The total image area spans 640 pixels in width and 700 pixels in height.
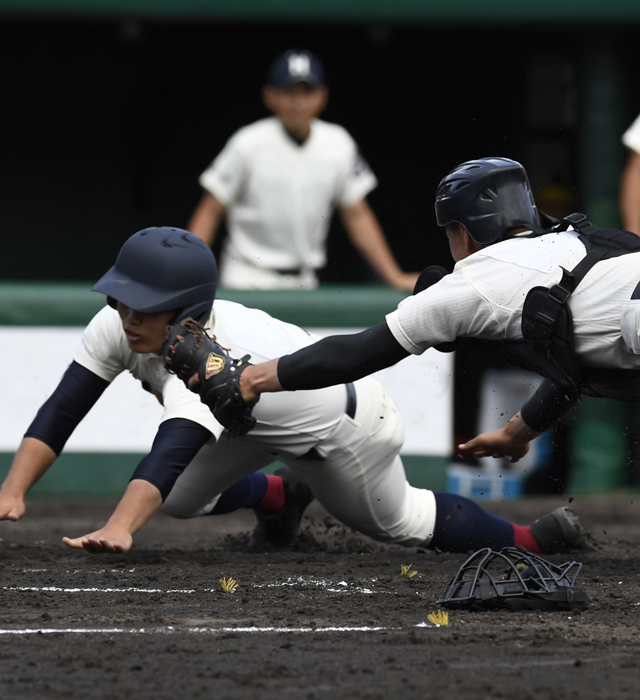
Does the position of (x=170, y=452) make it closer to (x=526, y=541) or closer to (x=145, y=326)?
(x=145, y=326)

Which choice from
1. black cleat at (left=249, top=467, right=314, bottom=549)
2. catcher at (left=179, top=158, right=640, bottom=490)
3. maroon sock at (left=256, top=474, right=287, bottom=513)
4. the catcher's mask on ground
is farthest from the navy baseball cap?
the catcher's mask on ground

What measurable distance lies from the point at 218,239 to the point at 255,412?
20.0 feet

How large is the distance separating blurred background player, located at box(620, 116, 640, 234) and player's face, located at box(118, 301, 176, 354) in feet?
11.6

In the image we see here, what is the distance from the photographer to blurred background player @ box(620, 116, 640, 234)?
6895 millimetres

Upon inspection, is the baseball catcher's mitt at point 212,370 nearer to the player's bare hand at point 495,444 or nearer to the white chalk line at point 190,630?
the white chalk line at point 190,630

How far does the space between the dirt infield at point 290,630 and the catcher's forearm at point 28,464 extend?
0.34m

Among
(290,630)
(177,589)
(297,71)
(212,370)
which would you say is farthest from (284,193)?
(290,630)

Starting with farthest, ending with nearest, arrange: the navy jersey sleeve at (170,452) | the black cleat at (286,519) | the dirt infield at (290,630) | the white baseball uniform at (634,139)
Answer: the white baseball uniform at (634,139), the black cleat at (286,519), the navy jersey sleeve at (170,452), the dirt infield at (290,630)

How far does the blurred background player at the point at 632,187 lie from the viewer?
689 cm

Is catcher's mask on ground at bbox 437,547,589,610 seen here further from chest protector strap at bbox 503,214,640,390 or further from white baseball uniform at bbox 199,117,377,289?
white baseball uniform at bbox 199,117,377,289

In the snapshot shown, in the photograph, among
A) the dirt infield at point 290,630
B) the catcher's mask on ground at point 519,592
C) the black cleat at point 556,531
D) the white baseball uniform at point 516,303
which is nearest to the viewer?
the dirt infield at point 290,630

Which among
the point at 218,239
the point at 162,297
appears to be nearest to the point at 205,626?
the point at 162,297

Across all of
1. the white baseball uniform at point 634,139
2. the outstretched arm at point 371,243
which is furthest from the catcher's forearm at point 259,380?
the white baseball uniform at point 634,139

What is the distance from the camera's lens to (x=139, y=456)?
276 inches
